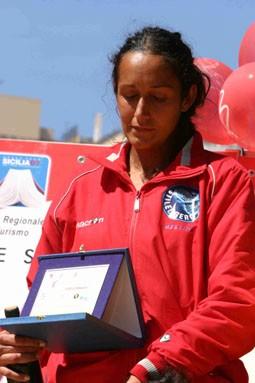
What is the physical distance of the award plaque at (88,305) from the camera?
7.58 feet

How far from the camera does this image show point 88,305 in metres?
2.34

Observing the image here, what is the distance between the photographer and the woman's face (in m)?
2.48

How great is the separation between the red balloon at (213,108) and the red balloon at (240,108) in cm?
10

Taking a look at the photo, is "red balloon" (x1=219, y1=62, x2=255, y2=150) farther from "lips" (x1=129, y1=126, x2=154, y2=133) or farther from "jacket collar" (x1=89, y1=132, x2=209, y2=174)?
"lips" (x1=129, y1=126, x2=154, y2=133)

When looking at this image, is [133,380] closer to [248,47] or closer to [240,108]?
[240,108]

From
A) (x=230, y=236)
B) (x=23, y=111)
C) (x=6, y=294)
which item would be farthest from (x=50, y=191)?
(x=23, y=111)

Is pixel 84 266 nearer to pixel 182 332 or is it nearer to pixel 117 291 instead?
pixel 117 291

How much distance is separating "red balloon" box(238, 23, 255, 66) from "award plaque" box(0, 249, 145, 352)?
262cm

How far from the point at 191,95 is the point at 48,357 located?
861 mm

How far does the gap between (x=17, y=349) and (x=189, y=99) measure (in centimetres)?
86

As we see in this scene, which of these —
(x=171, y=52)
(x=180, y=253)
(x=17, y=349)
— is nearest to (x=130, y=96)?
(x=171, y=52)

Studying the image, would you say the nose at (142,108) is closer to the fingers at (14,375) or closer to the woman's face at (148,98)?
the woman's face at (148,98)

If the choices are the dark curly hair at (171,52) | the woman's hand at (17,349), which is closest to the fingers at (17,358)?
the woman's hand at (17,349)

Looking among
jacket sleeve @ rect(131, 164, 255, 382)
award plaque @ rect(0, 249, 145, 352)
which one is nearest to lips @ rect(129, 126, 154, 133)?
jacket sleeve @ rect(131, 164, 255, 382)
